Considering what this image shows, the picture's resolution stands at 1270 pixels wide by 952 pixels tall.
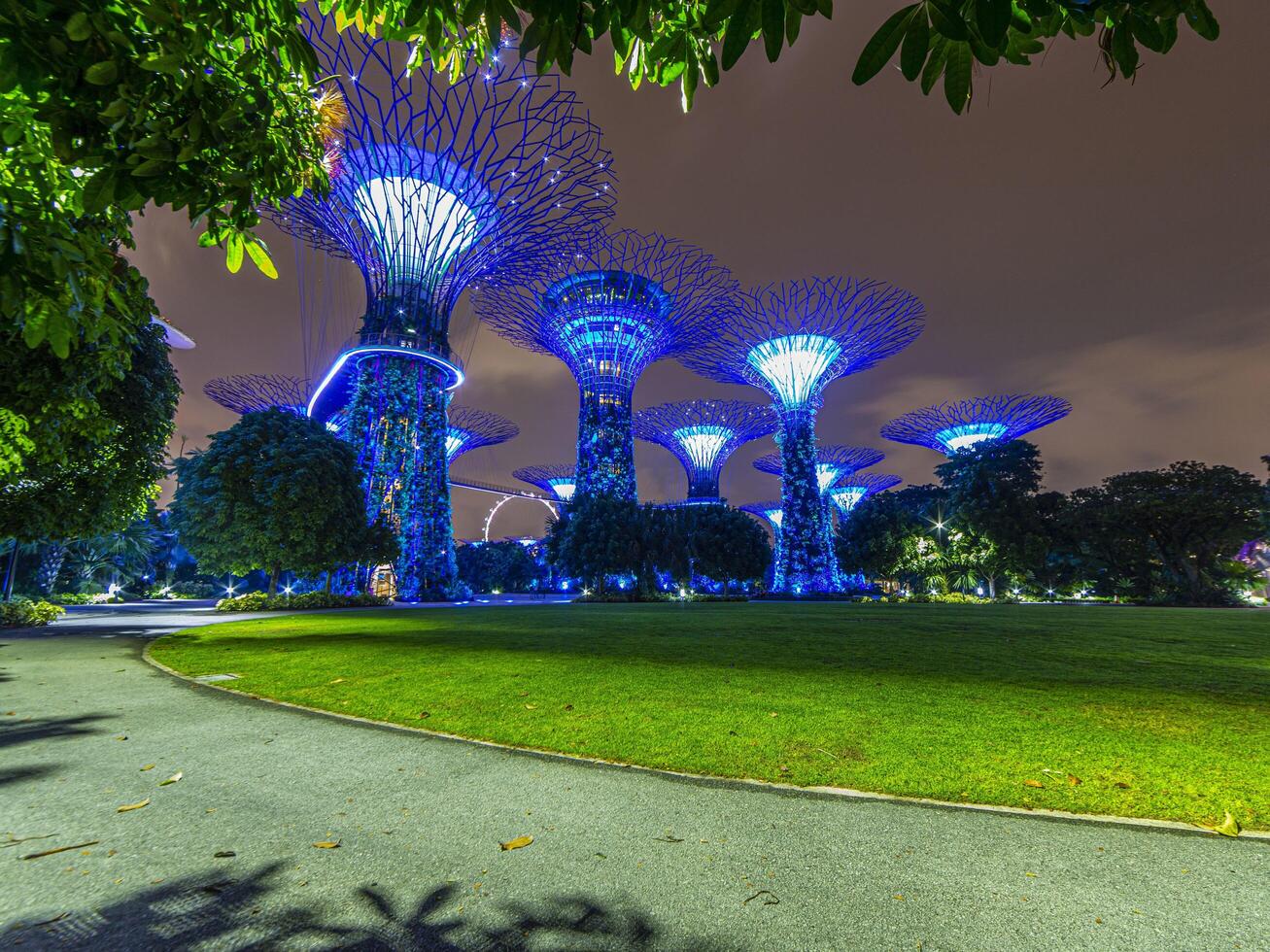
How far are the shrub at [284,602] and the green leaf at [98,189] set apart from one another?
113ft

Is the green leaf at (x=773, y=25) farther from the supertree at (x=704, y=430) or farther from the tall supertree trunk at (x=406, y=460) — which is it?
the supertree at (x=704, y=430)

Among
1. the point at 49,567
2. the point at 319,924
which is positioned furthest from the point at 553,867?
the point at 49,567

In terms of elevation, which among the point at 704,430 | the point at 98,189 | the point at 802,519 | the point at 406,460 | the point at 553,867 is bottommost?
the point at 553,867

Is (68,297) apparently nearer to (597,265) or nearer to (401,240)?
(401,240)

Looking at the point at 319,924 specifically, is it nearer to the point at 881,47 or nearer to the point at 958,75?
the point at 881,47

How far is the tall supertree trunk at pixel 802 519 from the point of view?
5619cm

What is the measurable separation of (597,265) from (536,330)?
364 inches

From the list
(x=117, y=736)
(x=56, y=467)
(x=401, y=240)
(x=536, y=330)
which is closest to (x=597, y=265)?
(x=536, y=330)

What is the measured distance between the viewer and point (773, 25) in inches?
93.1

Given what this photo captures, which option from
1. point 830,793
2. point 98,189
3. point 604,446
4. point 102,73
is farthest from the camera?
point 604,446

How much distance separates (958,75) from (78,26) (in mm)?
3806

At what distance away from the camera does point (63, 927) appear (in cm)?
268

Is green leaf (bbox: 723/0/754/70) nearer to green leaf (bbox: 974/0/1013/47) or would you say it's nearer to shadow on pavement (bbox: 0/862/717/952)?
green leaf (bbox: 974/0/1013/47)

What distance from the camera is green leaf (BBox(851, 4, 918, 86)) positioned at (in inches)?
84.9
